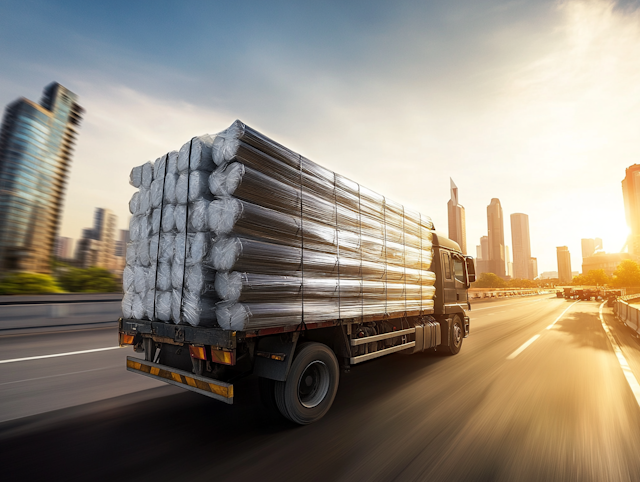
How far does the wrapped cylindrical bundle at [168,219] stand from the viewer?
13.0 ft

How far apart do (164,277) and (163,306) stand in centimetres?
32

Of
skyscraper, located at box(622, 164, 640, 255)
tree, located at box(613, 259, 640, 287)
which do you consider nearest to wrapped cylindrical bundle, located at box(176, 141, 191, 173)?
tree, located at box(613, 259, 640, 287)

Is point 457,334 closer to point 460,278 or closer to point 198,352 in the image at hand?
point 460,278

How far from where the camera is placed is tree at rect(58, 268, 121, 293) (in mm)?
12945

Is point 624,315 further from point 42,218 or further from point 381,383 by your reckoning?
point 42,218

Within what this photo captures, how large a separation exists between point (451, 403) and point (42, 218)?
61.2 ft

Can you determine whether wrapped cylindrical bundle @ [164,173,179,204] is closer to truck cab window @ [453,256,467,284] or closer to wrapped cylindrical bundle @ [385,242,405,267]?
wrapped cylindrical bundle @ [385,242,405,267]

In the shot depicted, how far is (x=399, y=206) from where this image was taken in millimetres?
6520

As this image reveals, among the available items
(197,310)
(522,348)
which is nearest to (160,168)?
(197,310)

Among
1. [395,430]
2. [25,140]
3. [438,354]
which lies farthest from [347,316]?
[25,140]

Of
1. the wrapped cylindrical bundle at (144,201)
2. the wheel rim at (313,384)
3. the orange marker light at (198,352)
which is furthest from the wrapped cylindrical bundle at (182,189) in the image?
the wheel rim at (313,384)

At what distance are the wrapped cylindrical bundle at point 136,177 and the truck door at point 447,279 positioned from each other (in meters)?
6.25

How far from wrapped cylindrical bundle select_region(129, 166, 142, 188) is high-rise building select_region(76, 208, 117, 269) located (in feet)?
35.0

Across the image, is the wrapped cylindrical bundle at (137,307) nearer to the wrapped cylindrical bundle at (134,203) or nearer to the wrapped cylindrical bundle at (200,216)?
the wrapped cylindrical bundle at (134,203)
